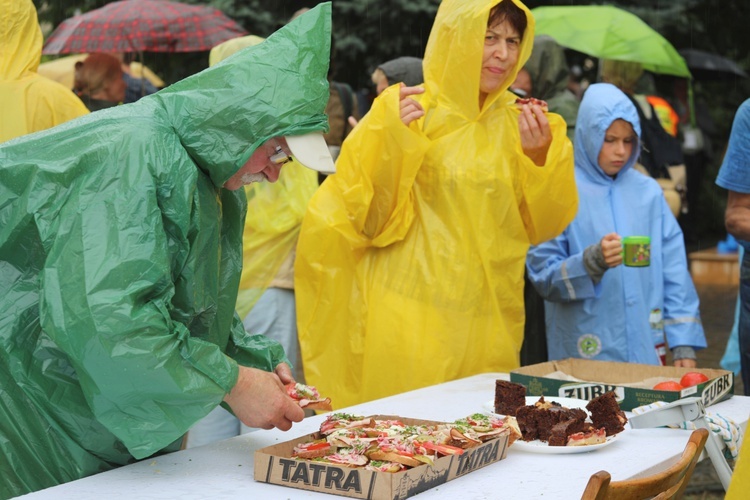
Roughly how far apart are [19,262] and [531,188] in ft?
6.71

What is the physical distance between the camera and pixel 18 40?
4809 millimetres

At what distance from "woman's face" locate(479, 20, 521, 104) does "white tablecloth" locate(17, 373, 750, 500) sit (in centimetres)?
144

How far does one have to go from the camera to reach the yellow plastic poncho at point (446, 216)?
155 inches

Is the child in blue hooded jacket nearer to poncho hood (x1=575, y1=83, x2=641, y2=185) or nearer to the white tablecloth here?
poncho hood (x1=575, y1=83, x2=641, y2=185)

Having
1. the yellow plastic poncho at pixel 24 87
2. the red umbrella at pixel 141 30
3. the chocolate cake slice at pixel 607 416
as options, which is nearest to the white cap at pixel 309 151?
the chocolate cake slice at pixel 607 416

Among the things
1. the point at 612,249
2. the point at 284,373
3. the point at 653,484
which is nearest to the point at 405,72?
the point at 612,249

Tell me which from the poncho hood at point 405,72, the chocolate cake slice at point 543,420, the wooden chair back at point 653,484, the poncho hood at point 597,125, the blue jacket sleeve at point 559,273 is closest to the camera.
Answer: the wooden chair back at point 653,484

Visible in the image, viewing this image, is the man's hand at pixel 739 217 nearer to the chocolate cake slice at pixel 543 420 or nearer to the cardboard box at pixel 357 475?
the chocolate cake slice at pixel 543 420

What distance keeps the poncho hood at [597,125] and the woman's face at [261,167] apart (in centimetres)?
227

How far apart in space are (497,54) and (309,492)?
214cm

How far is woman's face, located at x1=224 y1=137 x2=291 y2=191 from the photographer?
8.35 feet

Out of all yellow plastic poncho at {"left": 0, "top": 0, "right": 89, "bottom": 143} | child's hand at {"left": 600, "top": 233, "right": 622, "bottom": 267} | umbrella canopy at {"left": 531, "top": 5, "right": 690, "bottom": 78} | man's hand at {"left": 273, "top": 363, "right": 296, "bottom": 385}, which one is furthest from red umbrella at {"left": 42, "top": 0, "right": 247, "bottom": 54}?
man's hand at {"left": 273, "top": 363, "right": 296, "bottom": 385}

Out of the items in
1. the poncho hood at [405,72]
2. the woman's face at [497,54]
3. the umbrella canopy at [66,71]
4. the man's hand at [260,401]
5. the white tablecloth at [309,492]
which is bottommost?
the white tablecloth at [309,492]

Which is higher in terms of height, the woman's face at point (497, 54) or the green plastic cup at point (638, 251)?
the woman's face at point (497, 54)
